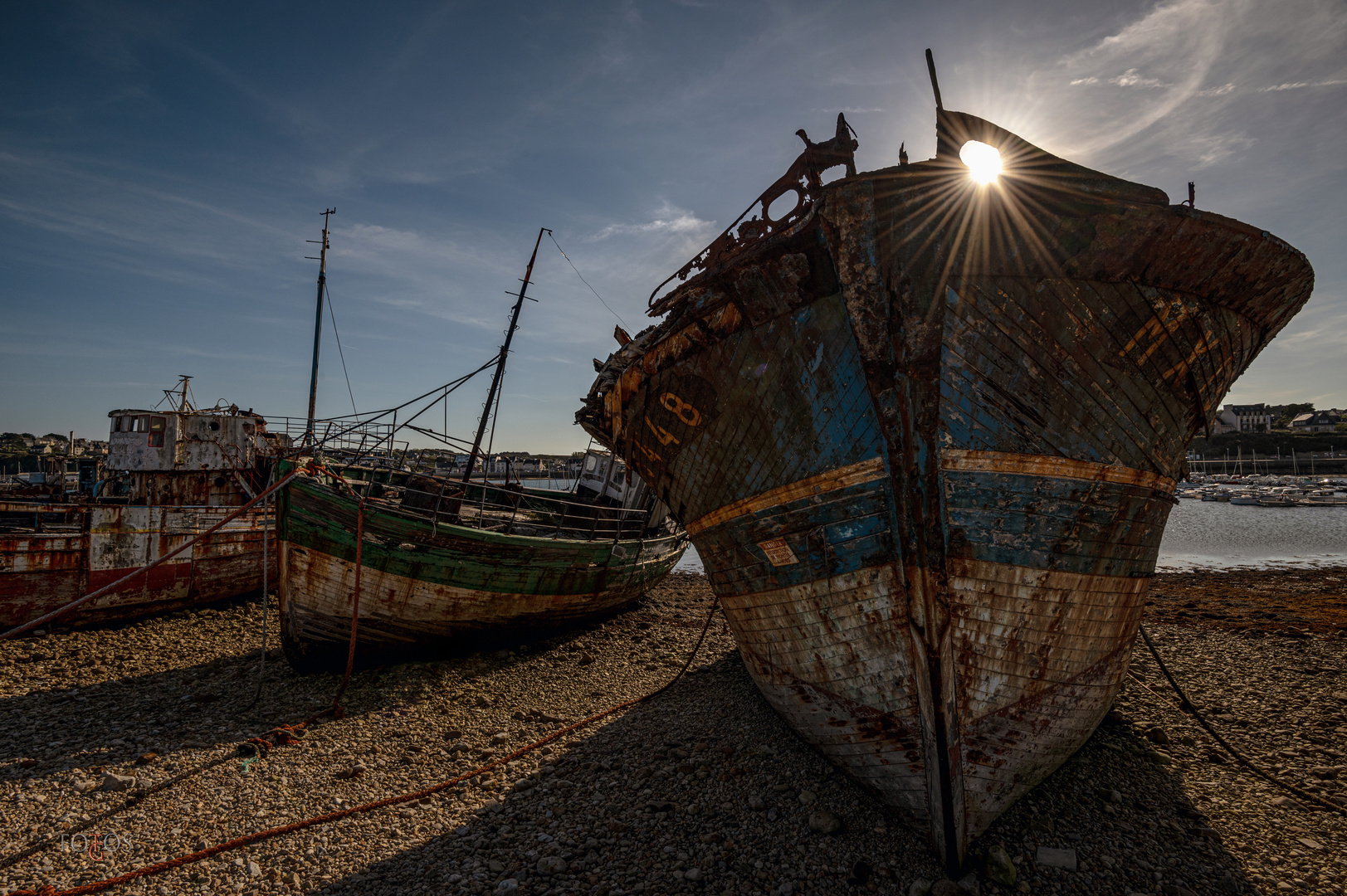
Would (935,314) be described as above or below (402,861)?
above

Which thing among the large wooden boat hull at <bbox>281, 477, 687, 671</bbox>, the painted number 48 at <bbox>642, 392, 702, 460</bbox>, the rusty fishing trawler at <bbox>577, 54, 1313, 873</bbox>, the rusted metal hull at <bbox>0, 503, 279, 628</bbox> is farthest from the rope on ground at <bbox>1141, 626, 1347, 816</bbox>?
the rusted metal hull at <bbox>0, 503, 279, 628</bbox>

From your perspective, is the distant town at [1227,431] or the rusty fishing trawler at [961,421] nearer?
the rusty fishing trawler at [961,421]

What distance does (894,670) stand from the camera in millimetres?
4137

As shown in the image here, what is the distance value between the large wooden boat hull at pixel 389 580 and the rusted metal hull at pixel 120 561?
8.81 ft

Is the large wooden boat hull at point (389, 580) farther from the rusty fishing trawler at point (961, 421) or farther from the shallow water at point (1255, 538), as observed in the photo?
the shallow water at point (1255, 538)

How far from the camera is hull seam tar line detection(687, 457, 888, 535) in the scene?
4129 mm

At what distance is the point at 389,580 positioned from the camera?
27.4ft

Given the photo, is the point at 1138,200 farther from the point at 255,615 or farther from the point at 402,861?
the point at 255,615

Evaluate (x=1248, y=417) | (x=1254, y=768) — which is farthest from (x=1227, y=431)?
(x=1254, y=768)

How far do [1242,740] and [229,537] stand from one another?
18.3 m

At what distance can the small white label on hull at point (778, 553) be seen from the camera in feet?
15.3

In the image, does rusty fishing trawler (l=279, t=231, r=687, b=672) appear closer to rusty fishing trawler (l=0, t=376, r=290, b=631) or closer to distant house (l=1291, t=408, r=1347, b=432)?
rusty fishing trawler (l=0, t=376, r=290, b=631)

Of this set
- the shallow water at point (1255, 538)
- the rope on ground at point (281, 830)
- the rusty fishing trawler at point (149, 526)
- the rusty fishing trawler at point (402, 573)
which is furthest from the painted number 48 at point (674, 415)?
the shallow water at point (1255, 538)

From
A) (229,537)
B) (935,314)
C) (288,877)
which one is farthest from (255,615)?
(935,314)
